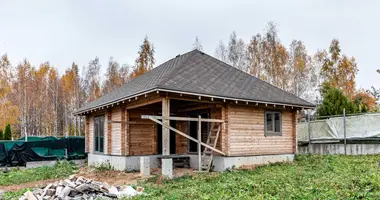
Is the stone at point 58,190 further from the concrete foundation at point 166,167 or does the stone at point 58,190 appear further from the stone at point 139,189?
the concrete foundation at point 166,167

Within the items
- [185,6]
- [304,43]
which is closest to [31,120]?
[185,6]

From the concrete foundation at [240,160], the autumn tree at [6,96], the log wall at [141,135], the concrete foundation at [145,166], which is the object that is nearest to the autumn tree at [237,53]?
the concrete foundation at [240,160]

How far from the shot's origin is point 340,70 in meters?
26.7

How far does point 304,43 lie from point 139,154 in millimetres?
22438

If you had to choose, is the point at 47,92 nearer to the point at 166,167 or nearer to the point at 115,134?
the point at 115,134

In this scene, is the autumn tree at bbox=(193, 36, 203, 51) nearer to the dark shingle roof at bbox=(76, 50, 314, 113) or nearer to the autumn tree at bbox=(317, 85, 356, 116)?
the autumn tree at bbox=(317, 85, 356, 116)

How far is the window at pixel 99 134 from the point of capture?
14.3 m

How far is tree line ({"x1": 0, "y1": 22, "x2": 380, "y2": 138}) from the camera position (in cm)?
2656

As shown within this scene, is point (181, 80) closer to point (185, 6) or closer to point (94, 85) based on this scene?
point (185, 6)

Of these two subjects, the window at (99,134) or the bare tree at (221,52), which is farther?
the bare tree at (221,52)

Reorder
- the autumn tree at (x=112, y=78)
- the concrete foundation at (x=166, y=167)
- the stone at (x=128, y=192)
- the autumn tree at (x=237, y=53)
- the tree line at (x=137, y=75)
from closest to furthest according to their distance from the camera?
the stone at (x=128, y=192), the concrete foundation at (x=166, y=167), the tree line at (x=137, y=75), the autumn tree at (x=237, y=53), the autumn tree at (x=112, y=78)

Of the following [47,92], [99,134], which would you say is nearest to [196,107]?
[99,134]

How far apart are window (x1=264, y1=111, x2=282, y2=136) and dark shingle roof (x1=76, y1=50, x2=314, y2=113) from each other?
73 cm

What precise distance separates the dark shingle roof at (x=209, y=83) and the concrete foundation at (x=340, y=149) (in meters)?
3.22
